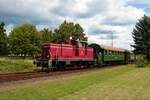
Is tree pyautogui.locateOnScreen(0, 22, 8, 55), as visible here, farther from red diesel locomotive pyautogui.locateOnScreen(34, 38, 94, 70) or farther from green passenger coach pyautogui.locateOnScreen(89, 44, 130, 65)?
red diesel locomotive pyautogui.locateOnScreen(34, 38, 94, 70)

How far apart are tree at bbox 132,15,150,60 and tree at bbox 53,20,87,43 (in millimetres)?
25064

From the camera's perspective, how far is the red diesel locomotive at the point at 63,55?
120 feet

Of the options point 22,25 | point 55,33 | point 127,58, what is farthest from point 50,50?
point 22,25

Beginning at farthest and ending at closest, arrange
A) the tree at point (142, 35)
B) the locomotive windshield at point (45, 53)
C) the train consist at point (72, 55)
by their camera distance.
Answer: the tree at point (142, 35) < the locomotive windshield at point (45, 53) < the train consist at point (72, 55)

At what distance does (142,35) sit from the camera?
77500 mm

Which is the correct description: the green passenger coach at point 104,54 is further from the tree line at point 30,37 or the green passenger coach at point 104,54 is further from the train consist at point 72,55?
the tree line at point 30,37

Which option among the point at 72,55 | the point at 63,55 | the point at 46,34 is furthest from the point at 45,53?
the point at 46,34

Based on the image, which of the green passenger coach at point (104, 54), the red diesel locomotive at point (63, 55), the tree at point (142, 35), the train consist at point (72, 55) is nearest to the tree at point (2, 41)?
the tree at point (142, 35)

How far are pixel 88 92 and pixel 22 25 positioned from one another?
106m

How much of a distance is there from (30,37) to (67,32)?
14961 millimetres

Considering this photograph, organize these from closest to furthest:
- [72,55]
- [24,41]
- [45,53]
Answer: [45,53] < [72,55] < [24,41]

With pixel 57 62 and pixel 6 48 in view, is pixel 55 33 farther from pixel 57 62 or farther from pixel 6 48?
pixel 57 62

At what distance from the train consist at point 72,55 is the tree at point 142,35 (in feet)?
57.4

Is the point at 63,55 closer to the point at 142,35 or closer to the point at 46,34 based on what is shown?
the point at 142,35
